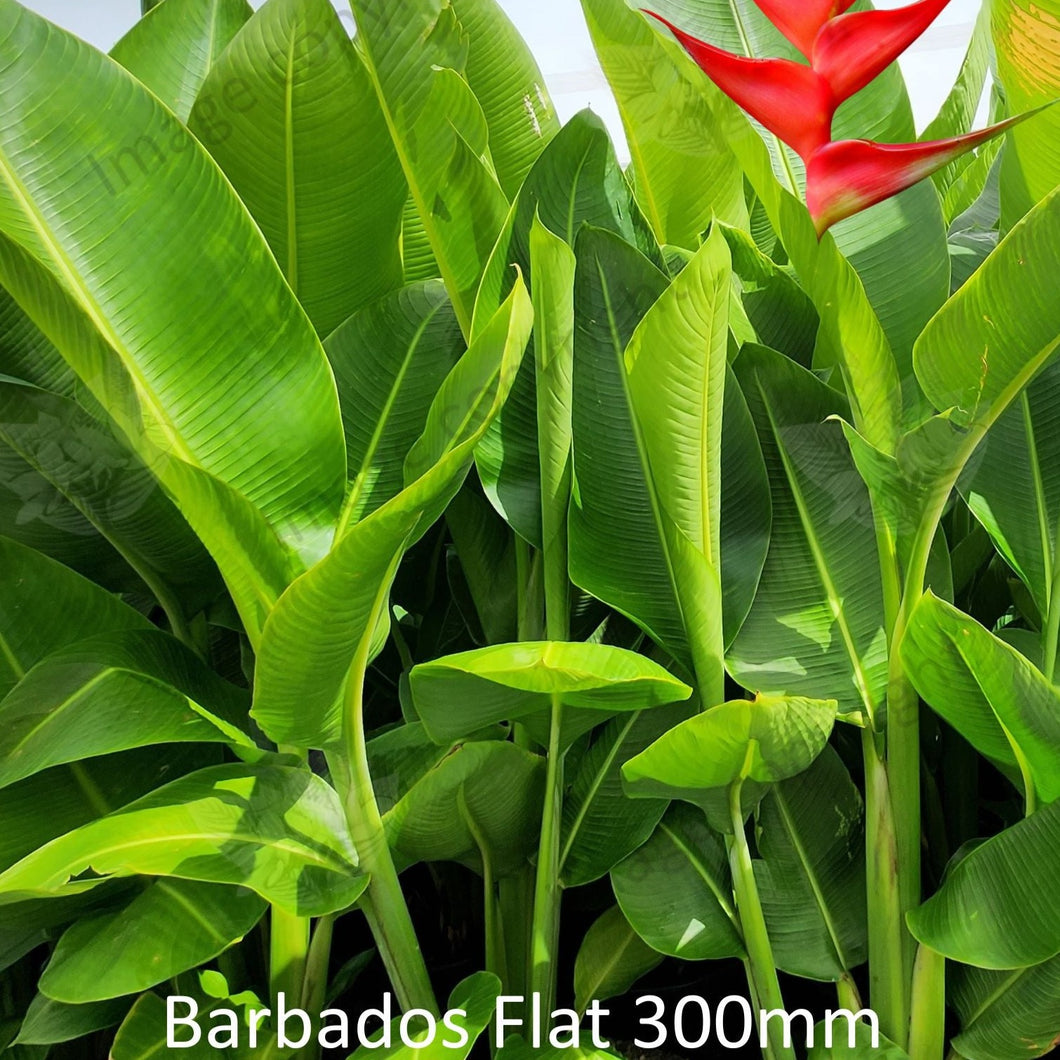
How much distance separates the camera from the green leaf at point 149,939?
49cm

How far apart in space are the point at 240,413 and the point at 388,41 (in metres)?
0.21

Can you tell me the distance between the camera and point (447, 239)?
59 cm

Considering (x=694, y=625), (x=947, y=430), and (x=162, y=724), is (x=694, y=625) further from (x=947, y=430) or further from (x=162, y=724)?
(x=162, y=724)

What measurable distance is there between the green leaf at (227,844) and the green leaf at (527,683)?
0.08 metres

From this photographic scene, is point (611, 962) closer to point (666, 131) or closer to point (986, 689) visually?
point (986, 689)

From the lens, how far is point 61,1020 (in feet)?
1.86

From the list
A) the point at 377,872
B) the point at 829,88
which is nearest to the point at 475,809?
the point at 377,872

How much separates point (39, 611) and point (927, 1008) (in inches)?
20.3

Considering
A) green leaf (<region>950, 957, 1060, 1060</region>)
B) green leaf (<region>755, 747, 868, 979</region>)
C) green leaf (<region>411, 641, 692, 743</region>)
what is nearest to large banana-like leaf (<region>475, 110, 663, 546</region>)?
green leaf (<region>411, 641, 692, 743</region>)

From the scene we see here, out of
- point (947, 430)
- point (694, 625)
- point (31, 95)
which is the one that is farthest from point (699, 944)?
→ point (31, 95)

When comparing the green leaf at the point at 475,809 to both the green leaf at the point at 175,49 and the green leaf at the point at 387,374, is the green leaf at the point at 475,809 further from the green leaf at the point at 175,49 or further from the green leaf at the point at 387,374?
the green leaf at the point at 175,49

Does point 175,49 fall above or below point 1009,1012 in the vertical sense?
above

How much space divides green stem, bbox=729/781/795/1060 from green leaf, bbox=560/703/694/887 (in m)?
0.05

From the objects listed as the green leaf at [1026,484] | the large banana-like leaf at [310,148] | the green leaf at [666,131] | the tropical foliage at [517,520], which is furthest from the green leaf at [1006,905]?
the large banana-like leaf at [310,148]
